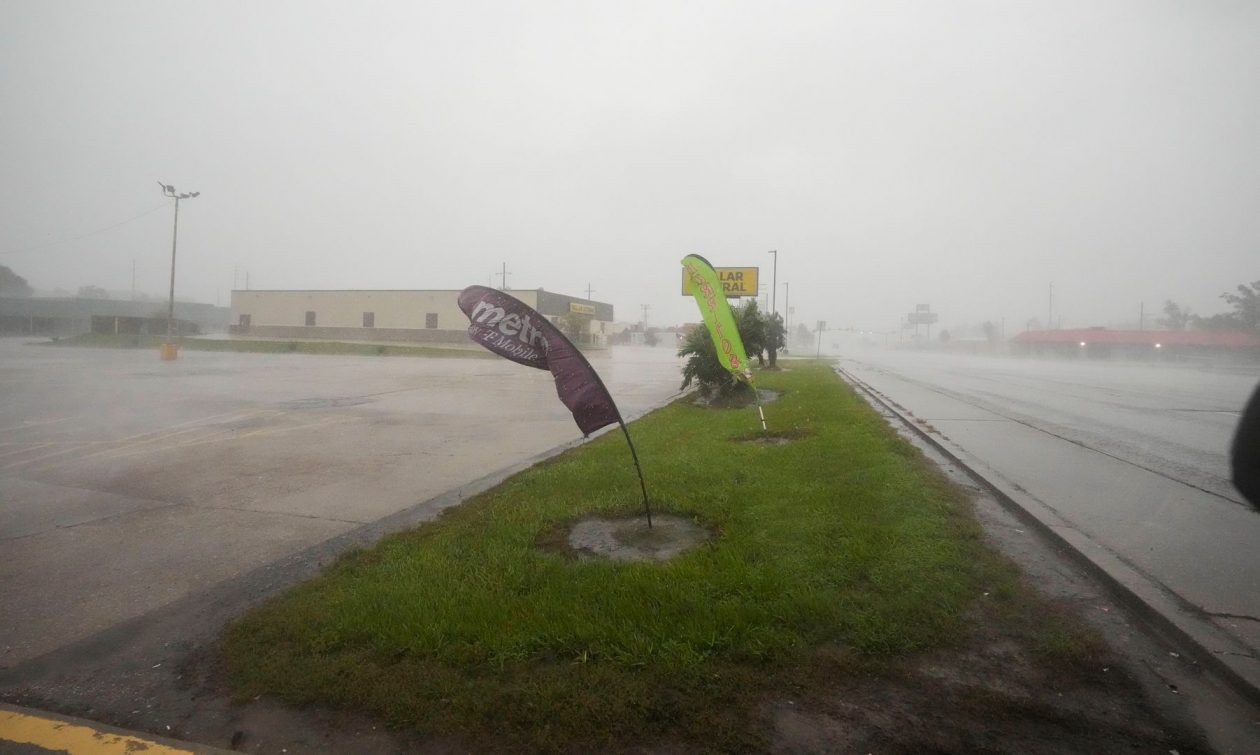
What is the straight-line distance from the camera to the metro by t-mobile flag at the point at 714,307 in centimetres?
909

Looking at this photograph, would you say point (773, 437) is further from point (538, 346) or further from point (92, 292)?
point (92, 292)

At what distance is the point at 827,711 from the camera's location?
113 inches

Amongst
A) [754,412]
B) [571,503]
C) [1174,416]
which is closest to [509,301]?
[571,503]

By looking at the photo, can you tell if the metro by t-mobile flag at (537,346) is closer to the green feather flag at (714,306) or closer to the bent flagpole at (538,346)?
the bent flagpole at (538,346)

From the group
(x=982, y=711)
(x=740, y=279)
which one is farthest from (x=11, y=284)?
(x=982, y=711)

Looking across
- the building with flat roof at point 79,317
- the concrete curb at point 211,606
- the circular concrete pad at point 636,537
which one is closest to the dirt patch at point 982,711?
the circular concrete pad at point 636,537

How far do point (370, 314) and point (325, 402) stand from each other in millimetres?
54522

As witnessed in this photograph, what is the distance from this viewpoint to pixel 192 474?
7.84m

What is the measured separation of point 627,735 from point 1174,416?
15.2m

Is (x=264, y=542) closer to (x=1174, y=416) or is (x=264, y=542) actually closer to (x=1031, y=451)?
(x=1031, y=451)

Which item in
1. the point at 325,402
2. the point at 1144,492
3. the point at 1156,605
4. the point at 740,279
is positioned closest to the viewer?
the point at 1156,605

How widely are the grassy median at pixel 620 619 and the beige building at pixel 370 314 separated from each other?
5374 centimetres

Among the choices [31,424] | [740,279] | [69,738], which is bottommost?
[69,738]

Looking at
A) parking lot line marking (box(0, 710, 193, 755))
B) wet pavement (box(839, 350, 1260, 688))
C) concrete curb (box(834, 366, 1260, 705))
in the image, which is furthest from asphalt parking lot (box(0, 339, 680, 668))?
wet pavement (box(839, 350, 1260, 688))
